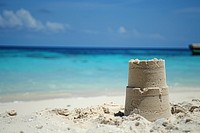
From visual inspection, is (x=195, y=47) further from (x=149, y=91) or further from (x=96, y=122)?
(x=96, y=122)

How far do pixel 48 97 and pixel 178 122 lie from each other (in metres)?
4.98

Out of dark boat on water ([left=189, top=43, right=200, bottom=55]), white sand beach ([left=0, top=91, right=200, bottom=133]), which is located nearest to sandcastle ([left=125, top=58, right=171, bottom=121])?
white sand beach ([left=0, top=91, right=200, bottom=133])

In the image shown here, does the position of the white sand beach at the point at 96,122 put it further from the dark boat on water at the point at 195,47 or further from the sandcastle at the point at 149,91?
the dark boat on water at the point at 195,47

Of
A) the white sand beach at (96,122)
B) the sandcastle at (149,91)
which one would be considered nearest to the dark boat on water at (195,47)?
the white sand beach at (96,122)

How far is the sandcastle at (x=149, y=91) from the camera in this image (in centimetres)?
529

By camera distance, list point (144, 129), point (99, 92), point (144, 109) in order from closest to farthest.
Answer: point (144, 129) → point (144, 109) → point (99, 92)

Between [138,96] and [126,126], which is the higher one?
[138,96]

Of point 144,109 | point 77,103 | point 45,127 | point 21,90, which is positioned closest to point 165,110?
point 144,109

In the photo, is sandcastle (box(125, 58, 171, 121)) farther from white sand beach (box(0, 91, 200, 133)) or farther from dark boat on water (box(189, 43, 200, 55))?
dark boat on water (box(189, 43, 200, 55))

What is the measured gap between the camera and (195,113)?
5539 millimetres

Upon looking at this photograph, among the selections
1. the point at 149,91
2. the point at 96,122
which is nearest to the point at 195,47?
the point at 149,91

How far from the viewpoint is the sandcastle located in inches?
208

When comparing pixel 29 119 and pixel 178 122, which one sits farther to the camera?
pixel 29 119

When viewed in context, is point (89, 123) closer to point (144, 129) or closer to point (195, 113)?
point (144, 129)
